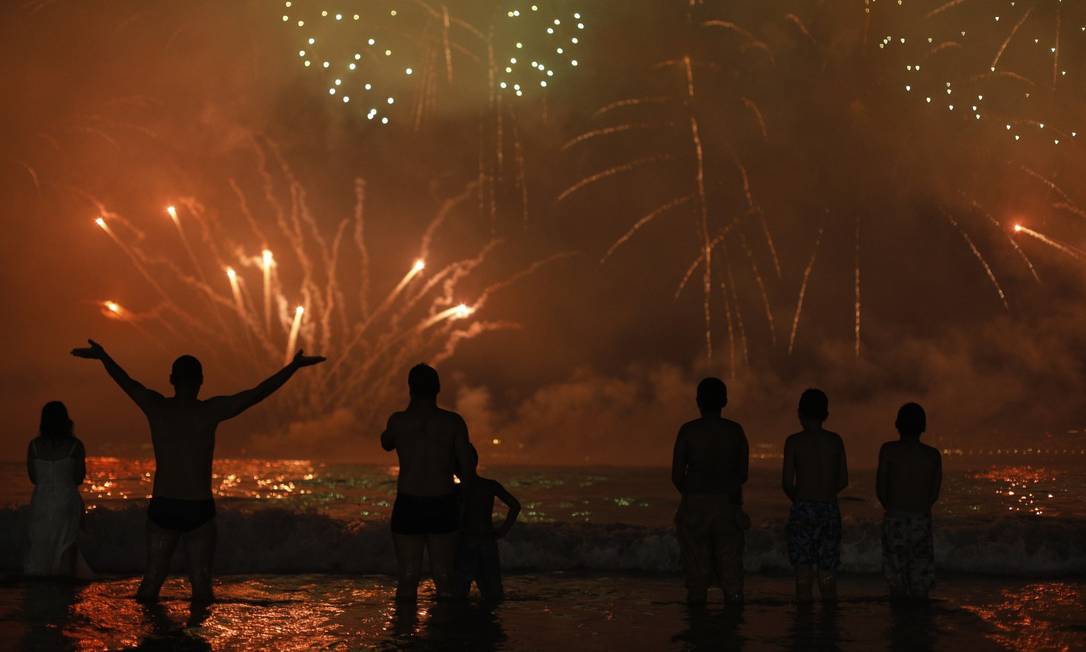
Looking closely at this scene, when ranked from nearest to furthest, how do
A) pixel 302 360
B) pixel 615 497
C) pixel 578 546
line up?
pixel 302 360 → pixel 578 546 → pixel 615 497

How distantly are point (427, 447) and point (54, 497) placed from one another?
4.69m

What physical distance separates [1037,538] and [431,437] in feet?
37.1

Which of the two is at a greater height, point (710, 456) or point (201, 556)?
point (710, 456)

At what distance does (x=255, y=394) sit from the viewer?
9008 mm

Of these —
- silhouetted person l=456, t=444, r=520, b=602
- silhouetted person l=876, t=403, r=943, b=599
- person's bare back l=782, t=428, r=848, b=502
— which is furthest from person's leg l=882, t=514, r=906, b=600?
silhouetted person l=456, t=444, r=520, b=602

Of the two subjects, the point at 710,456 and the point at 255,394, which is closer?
the point at 255,394

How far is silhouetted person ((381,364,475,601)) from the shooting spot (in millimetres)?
9039

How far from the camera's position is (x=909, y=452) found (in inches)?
405

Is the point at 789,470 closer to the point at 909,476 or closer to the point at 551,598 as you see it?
the point at 909,476

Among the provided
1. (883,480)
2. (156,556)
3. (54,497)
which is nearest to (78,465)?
(54,497)

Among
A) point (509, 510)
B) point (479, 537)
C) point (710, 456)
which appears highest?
point (710, 456)

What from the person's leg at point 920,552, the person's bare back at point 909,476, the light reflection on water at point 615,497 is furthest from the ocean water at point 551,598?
the light reflection on water at point 615,497

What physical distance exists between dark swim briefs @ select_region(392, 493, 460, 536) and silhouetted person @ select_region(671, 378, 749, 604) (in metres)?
1.95

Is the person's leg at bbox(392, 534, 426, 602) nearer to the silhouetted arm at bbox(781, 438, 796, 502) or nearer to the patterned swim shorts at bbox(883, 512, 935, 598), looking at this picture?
the silhouetted arm at bbox(781, 438, 796, 502)
